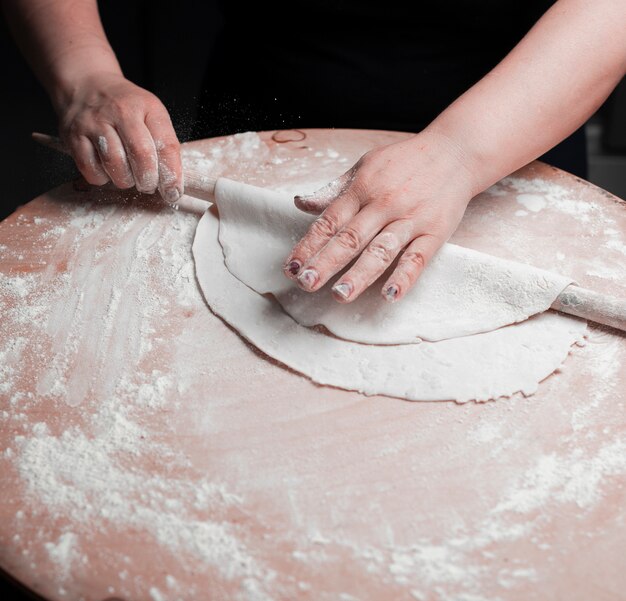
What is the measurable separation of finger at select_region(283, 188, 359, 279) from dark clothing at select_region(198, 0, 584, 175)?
58cm

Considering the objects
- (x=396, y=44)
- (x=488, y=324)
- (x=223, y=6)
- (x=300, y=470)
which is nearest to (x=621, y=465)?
(x=488, y=324)

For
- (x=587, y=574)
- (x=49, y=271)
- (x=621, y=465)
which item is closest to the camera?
(x=587, y=574)

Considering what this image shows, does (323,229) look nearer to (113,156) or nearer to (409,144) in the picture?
(409,144)

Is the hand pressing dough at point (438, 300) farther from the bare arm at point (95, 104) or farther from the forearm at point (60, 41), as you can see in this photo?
the forearm at point (60, 41)

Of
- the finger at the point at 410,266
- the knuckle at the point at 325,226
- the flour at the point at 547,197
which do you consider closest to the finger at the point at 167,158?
the knuckle at the point at 325,226

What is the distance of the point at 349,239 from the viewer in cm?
94

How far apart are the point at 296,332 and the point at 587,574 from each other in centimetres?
46

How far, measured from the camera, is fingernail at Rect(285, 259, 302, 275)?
0.94 meters

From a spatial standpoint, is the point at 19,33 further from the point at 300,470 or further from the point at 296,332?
the point at 300,470

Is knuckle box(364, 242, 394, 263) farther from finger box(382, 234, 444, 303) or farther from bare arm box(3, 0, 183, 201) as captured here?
bare arm box(3, 0, 183, 201)

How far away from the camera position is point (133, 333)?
988 mm

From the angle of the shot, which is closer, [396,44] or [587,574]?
[587,574]

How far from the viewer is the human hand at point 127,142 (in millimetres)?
1164

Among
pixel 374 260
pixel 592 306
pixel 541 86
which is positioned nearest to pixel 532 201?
pixel 541 86
